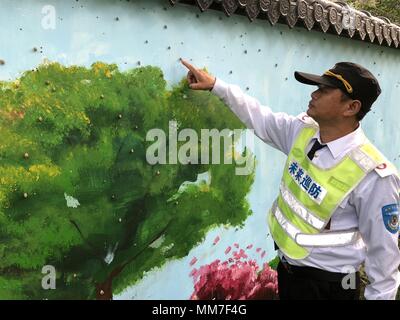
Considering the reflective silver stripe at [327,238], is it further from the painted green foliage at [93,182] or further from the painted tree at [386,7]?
the painted tree at [386,7]

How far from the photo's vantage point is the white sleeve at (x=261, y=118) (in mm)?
2854

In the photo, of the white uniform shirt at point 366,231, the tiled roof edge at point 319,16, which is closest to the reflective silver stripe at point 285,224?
the white uniform shirt at point 366,231

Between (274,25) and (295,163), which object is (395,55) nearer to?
(274,25)

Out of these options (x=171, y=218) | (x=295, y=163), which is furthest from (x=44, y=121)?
(x=295, y=163)

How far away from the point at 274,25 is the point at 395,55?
2211mm

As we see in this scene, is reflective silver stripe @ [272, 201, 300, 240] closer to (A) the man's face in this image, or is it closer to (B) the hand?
(A) the man's face

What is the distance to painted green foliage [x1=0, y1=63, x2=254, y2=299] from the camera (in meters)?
2.33

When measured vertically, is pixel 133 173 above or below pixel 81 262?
above

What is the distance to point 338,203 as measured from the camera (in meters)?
2.38

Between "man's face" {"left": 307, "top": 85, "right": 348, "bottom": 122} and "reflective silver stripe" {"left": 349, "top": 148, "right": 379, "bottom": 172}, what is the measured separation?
188 millimetres

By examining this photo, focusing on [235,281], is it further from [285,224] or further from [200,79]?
[200,79]

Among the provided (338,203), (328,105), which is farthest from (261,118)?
(338,203)

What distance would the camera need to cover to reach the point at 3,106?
2.25 meters

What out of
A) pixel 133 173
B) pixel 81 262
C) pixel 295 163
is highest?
pixel 295 163
